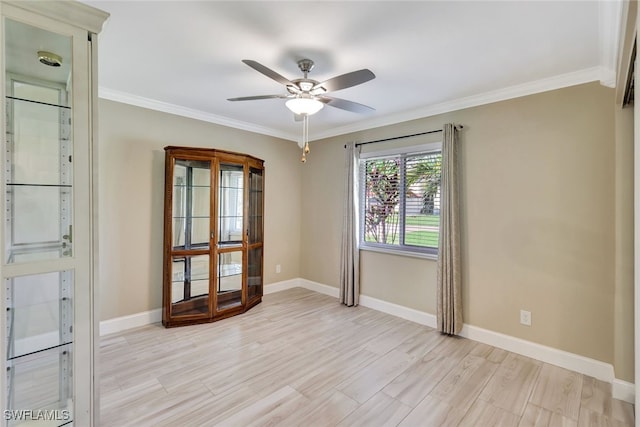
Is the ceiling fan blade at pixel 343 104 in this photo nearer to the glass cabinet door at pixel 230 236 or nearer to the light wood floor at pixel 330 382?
the glass cabinet door at pixel 230 236

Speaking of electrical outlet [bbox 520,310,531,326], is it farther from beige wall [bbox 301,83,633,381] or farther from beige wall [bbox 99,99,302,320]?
beige wall [bbox 99,99,302,320]

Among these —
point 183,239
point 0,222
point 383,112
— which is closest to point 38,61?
point 0,222

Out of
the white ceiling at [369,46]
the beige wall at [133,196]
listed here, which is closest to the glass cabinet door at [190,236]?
the beige wall at [133,196]

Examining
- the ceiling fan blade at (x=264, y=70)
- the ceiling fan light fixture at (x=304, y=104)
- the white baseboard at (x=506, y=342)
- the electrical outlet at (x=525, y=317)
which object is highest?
the ceiling fan blade at (x=264, y=70)

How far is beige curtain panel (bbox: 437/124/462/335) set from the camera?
312 centimetres

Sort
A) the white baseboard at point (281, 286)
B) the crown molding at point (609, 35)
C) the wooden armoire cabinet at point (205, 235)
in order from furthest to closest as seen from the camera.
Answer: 1. the white baseboard at point (281, 286)
2. the wooden armoire cabinet at point (205, 235)
3. the crown molding at point (609, 35)

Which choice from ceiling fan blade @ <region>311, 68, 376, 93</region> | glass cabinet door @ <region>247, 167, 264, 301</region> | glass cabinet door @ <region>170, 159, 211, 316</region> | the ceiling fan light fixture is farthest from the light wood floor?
ceiling fan blade @ <region>311, 68, 376, 93</region>

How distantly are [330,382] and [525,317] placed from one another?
1915 millimetres

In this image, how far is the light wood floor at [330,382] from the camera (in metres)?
1.95

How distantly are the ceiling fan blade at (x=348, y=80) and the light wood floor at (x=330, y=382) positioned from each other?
2.21m

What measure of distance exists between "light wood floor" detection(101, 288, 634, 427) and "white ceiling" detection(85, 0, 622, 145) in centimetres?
244

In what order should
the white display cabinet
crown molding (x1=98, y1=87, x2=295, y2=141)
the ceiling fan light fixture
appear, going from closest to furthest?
the white display cabinet < the ceiling fan light fixture < crown molding (x1=98, y1=87, x2=295, y2=141)

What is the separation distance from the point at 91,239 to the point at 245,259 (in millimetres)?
2368

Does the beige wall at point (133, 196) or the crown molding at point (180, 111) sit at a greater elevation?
the crown molding at point (180, 111)
